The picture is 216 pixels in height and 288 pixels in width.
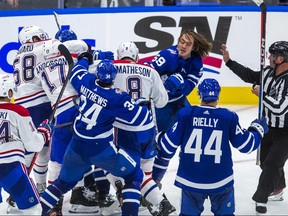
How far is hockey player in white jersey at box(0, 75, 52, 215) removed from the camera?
4.13 m

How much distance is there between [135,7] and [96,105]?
3651 millimetres

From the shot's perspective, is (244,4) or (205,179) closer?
(205,179)

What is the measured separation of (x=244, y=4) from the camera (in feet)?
25.5

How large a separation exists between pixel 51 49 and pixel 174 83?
88cm

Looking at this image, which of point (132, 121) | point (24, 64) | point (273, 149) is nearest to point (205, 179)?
point (132, 121)

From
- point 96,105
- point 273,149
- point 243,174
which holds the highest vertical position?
point 96,105

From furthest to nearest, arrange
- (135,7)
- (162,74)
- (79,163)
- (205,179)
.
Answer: (135,7), (162,74), (79,163), (205,179)

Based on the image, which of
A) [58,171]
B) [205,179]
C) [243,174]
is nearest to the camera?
[205,179]

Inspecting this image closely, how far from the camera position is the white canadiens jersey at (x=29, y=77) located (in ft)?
16.4

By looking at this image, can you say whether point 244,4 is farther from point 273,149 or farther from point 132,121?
point 132,121

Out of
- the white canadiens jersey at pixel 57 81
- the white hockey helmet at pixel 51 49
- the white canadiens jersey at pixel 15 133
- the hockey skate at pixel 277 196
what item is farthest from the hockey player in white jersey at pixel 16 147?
the hockey skate at pixel 277 196

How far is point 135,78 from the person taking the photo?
4566 millimetres

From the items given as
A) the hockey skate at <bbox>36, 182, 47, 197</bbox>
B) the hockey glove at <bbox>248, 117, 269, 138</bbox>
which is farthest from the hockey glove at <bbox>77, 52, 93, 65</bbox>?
the hockey glove at <bbox>248, 117, 269, 138</bbox>

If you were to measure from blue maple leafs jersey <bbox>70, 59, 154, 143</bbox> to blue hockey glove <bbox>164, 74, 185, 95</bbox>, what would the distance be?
604mm
